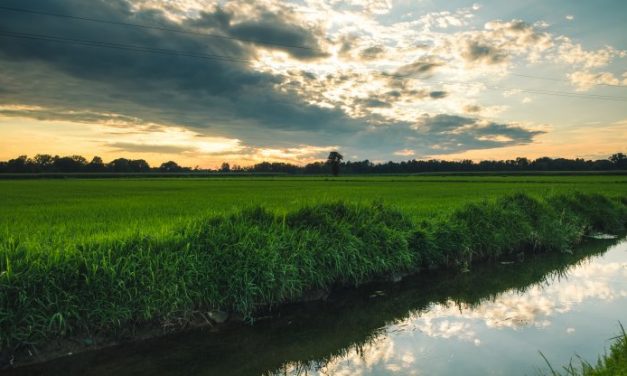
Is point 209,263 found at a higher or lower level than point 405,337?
higher

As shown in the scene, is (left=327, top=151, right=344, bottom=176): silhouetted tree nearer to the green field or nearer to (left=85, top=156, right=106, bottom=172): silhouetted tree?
(left=85, top=156, right=106, bottom=172): silhouetted tree

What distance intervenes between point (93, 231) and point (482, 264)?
9.88 m

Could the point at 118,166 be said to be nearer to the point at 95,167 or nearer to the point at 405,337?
the point at 95,167

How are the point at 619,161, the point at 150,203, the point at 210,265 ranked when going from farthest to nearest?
the point at 619,161, the point at 150,203, the point at 210,265

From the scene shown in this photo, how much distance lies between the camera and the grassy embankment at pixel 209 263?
17.0ft

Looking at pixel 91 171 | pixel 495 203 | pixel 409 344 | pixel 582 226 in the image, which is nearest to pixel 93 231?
pixel 409 344

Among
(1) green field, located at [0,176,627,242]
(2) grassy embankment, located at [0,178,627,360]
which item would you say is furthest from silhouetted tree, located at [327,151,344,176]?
(2) grassy embankment, located at [0,178,627,360]

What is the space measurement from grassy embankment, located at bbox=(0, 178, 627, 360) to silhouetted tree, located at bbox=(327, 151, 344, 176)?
11559 cm

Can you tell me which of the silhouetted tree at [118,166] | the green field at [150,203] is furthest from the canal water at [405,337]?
the silhouetted tree at [118,166]

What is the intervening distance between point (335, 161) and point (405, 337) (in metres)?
121

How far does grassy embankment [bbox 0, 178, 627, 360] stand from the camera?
203 inches

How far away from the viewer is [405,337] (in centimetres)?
612

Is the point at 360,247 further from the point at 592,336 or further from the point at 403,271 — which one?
the point at 592,336

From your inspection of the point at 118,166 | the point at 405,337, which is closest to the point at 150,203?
the point at 405,337
